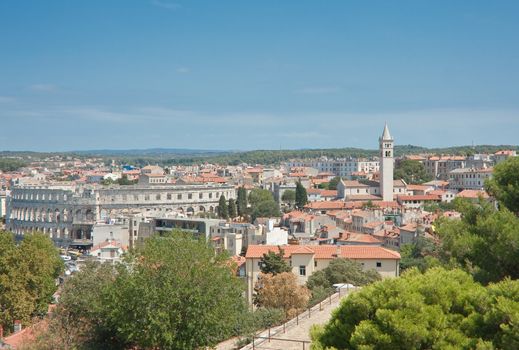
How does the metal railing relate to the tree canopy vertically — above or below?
above

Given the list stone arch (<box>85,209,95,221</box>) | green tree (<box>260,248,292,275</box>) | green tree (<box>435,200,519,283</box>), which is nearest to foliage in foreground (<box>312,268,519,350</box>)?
green tree (<box>435,200,519,283</box>)

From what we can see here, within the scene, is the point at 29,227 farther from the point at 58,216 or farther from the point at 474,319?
the point at 474,319

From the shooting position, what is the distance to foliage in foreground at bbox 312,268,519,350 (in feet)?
28.3

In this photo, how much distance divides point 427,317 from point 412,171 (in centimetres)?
9747

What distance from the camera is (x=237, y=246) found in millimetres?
43312

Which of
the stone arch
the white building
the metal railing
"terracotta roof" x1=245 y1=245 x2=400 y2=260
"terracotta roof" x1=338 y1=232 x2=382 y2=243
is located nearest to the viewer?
the metal railing

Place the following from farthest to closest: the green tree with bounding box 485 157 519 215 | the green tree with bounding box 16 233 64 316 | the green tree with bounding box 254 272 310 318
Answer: the green tree with bounding box 16 233 64 316
the green tree with bounding box 254 272 310 318
the green tree with bounding box 485 157 519 215

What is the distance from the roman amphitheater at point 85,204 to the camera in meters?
69.8

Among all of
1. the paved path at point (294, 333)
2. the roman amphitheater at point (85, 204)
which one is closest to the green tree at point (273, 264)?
Result: the paved path at point (294, 333)

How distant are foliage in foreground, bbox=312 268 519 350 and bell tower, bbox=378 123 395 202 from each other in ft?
236

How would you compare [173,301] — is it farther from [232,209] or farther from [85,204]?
[85,204]

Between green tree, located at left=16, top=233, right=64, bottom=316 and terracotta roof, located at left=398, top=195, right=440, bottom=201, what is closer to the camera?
green tree, located at left=16, top=233, right=64, bottom=316

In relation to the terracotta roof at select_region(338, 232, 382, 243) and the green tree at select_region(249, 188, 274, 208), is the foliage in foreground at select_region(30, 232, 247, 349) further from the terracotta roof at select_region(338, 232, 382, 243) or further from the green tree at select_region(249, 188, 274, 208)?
the green tree at select_region(249, 188, 274, 208)

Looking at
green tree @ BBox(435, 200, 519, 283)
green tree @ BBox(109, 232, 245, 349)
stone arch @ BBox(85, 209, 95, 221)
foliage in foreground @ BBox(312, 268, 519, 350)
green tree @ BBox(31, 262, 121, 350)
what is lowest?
stone arch @ BBox(85, 209, 95, 221)
